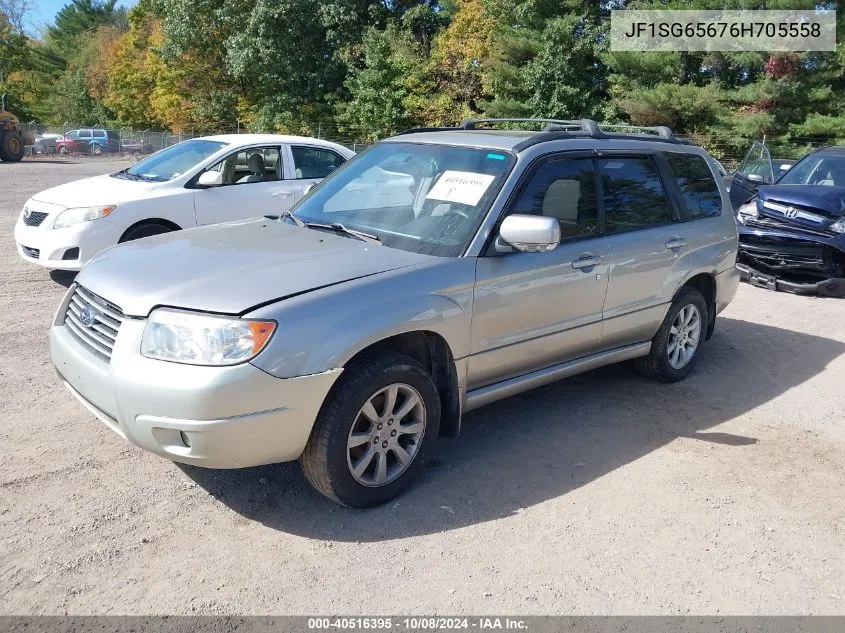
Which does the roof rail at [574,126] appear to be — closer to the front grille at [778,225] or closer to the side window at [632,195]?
the side window at [632,195]

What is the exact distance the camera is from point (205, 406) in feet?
10.1

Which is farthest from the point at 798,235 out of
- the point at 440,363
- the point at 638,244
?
the point at 440,363

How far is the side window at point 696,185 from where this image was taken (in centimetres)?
550

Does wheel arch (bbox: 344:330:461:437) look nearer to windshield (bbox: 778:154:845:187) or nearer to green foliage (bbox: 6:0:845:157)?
windshield (bbox: 778:154:845:187)

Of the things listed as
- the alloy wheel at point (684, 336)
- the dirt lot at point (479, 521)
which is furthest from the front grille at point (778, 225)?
the dirt lot at point (479, 521)

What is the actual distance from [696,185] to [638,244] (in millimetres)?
1145

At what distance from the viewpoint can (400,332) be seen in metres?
3.55

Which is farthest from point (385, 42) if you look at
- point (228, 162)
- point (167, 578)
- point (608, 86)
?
point (167, 578)

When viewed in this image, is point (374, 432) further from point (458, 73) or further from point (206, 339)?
point (458, 73)

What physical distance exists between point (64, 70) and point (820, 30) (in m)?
70.5

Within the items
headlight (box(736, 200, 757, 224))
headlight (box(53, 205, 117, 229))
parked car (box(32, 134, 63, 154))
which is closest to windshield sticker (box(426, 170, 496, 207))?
headlight (box(53, 205, 117, 229))

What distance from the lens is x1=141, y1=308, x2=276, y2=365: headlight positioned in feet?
10.3

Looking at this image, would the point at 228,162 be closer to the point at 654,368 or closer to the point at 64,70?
the point at 654,368

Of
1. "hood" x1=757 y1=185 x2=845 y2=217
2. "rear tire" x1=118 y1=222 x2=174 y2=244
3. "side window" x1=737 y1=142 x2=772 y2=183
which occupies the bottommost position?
"hood" x1=757 y1=185 x2=845 y2=217
